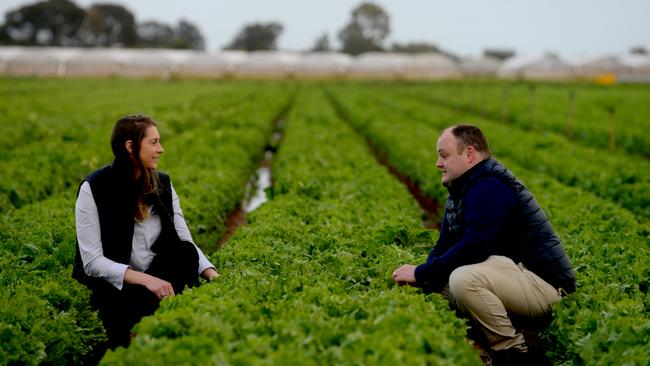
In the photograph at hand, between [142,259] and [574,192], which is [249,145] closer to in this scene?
[574,192]

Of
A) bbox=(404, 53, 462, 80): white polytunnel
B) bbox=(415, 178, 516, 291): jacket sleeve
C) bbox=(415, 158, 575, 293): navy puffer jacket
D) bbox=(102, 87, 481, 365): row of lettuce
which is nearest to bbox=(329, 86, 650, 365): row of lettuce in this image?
bbox=(415, 158, 575, 293): navy puffer jacket

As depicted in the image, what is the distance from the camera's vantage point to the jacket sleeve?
5.62 metres

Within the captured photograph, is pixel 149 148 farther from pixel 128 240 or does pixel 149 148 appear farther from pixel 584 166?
pixel 584 166

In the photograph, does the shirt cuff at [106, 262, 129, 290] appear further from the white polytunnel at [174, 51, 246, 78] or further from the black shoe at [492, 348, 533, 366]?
the white polytunnel at [174, 51, 246, 78]

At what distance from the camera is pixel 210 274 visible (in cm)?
630

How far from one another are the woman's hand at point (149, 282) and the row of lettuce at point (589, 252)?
3634 mm

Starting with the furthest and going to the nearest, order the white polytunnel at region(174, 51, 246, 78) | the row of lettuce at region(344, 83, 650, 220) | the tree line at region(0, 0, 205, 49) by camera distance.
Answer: the tree line at region(0, 0, 205, 49) → the white polytunnel at region(174, 51, 246, 78) → the row of lettuce at region(344, 83, 650, 220)

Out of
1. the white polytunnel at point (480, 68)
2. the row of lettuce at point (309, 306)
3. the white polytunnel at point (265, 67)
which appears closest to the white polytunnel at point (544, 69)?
the white polytunnel at point (480, 68)

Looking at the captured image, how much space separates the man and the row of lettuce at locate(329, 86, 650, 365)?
1.04 feet

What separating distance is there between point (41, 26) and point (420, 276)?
140 m

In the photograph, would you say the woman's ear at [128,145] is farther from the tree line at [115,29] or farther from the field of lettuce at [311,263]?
the tree line at [115,29]

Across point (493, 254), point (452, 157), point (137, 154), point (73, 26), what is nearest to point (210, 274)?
point (137, 154)

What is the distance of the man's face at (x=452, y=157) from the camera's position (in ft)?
19.3

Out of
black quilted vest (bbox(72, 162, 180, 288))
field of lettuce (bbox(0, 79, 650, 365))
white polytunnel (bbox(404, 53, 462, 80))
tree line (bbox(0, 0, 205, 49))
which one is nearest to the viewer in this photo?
field of lettuce (bbox(0, 79, 650, 365))
